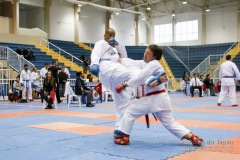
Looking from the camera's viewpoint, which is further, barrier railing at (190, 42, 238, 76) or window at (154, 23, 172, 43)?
window at (154, 23, 172, 43)

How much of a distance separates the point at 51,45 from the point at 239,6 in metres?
17.9

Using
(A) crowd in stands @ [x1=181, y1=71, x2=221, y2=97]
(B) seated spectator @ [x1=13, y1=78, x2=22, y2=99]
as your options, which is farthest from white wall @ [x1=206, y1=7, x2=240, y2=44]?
(B) seated spectator @ [x1=13, y1=78, x2=22, y2=99]

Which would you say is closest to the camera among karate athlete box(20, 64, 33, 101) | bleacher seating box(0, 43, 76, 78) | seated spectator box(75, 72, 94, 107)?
seated spectator box(75, 72, 94, 107)

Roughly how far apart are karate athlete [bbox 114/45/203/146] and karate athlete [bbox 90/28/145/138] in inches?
11.6

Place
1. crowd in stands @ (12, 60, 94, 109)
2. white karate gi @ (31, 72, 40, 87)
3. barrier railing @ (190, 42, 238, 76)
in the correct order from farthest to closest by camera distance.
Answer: barrier railing @ (190, 42, 238, 76) < white karate gi @ (31, 72, 40, 87) < crowd in stands @ (12, 60, 94, 109)

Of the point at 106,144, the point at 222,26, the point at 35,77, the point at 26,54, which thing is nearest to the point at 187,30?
the point at 222,26

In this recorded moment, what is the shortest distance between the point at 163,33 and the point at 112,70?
3099 cm

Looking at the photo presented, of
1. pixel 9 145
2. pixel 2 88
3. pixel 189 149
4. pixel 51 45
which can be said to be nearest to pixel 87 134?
pixel 9 145

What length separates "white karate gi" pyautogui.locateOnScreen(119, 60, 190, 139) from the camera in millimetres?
4125

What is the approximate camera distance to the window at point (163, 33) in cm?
3431

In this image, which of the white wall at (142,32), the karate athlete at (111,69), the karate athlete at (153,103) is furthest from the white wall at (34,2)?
the karate athlete at (153,103)

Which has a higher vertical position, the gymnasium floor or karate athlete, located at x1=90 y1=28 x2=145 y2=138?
karate athlete, located at x1=90 y1=28 x2=145 y2=138

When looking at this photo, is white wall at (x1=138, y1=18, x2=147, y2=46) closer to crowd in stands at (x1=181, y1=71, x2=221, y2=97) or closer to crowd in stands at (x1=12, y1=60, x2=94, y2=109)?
crowd in stands at (x1=181, y1=71, x2=221, y2=97)

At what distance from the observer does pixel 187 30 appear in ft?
110
